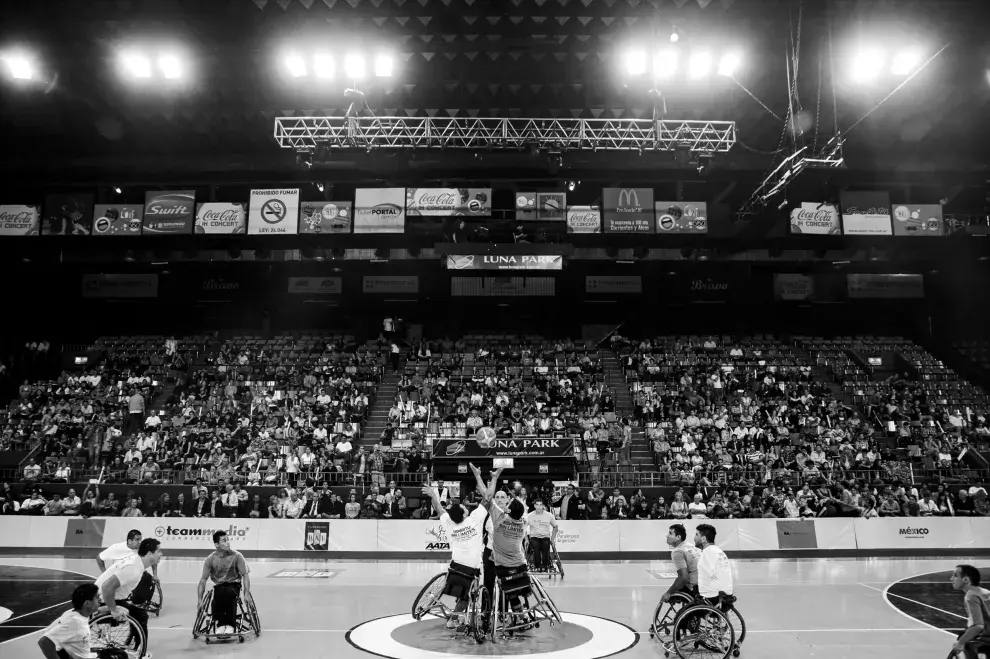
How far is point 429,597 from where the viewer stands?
10664 millimetres

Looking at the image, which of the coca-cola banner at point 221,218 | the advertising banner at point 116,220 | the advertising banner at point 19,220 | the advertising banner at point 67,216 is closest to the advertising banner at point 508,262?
the coca-cola banner at point 221,218

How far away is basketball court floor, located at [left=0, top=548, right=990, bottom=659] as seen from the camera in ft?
29.8

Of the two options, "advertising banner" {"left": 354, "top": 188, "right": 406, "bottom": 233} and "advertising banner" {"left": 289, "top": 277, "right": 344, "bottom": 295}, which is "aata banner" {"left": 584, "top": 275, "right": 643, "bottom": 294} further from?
"advertising banner" {"left": 289, "top": 277, "right": 344, "bottom": 295}

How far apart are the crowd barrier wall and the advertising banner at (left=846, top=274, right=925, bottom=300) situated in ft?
59.4

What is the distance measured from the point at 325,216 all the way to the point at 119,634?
21224 mm

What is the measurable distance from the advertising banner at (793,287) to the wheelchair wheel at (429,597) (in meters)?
28.9

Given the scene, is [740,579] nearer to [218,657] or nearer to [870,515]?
[870,515]

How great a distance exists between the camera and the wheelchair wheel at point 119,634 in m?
8.12

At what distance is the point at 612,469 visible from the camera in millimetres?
23578

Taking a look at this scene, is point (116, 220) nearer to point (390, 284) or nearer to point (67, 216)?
point (67, 216)

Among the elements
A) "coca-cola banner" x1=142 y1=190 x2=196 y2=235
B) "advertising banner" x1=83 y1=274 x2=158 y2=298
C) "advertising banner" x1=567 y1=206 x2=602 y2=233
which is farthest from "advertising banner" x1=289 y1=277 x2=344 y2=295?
"advertising banner" x1=567 y1=206 x2=602 y2=233

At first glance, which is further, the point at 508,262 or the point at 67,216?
the point at 67,216

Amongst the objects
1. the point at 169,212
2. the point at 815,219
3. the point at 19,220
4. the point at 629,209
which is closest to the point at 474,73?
the point at 629,209

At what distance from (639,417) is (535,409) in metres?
3.97
